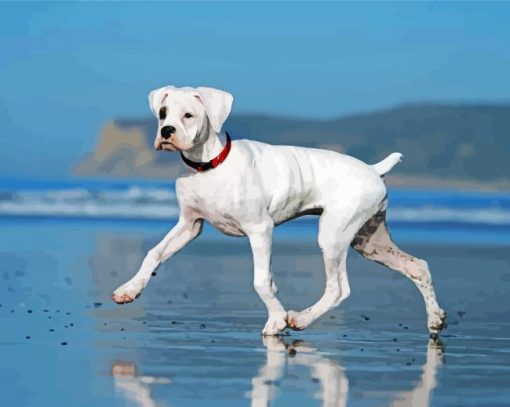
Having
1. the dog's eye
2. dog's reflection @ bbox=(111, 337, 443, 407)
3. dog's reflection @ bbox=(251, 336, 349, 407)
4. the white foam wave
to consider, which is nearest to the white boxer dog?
the dog's eye

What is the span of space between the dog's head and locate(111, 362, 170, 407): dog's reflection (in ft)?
6.22

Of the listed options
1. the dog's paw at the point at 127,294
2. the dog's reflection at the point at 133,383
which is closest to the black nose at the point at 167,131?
the dog's paw at the point at 127,294

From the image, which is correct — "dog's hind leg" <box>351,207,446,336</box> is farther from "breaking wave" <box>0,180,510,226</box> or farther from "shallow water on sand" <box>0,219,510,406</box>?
"breaking wave" <box>0,180,510,226</box>

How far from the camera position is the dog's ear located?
11508 millimetres

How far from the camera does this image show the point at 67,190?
34219 mm

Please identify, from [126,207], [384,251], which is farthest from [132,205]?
[384,251]

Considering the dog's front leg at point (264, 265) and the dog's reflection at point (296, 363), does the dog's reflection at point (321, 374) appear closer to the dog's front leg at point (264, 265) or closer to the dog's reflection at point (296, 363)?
the dog's reflection at point (296, 363)

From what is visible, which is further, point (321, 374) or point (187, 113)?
point (187, 113)

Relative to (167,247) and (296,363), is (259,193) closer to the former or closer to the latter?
(167,247)

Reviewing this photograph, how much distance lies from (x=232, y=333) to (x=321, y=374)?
218cm

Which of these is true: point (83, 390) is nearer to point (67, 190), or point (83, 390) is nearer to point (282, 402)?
point (282, 402)

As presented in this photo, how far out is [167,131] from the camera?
11.2 meters

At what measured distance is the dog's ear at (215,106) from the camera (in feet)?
37.8

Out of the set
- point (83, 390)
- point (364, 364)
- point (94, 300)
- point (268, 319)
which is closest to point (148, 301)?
point (94, 300)
